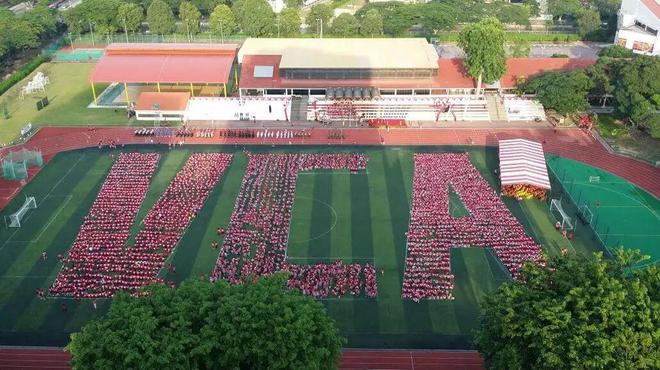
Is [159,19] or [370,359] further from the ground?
[159,19]

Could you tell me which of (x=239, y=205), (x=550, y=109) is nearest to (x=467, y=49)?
(x=550, y=109)

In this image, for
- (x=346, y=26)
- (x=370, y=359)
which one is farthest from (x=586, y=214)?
(x=346, y=26)

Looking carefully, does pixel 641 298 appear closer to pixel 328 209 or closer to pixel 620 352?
pixel 620 352

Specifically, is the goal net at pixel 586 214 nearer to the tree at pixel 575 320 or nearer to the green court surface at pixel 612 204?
the green court surface at pixel 612 204

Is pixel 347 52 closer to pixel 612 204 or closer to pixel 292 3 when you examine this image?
pixel 612 204

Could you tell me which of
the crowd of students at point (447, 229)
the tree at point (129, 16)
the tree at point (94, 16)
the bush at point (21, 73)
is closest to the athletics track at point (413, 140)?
the crowd of students at point (447, 229)
